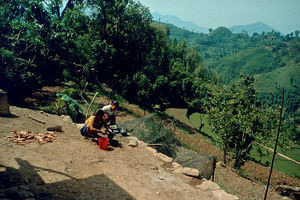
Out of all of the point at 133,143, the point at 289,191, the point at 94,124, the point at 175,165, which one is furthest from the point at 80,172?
the point at 289,191

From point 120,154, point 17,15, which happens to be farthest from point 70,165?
point 17,15

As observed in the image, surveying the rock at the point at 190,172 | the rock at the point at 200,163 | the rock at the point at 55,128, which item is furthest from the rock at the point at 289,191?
the rock at the point at 55,128

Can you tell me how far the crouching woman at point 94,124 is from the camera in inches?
275

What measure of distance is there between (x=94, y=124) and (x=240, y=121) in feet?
26.5

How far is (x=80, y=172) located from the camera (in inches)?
212

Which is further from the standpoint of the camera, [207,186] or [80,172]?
[207,186]

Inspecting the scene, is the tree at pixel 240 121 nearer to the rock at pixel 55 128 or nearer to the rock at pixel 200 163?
the rock at pixel 200 163

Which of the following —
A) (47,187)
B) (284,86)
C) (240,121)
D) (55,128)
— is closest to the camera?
(47,187)

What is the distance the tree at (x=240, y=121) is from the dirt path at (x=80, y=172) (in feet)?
21.5

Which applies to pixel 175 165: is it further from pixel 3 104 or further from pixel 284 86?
pixel 284 86

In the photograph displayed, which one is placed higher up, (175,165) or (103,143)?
(103,143)

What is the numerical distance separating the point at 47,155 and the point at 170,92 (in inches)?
748

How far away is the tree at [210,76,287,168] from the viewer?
1164cm

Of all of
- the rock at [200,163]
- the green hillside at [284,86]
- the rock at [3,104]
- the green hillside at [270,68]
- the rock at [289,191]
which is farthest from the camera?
the green hillside at [270,68]
